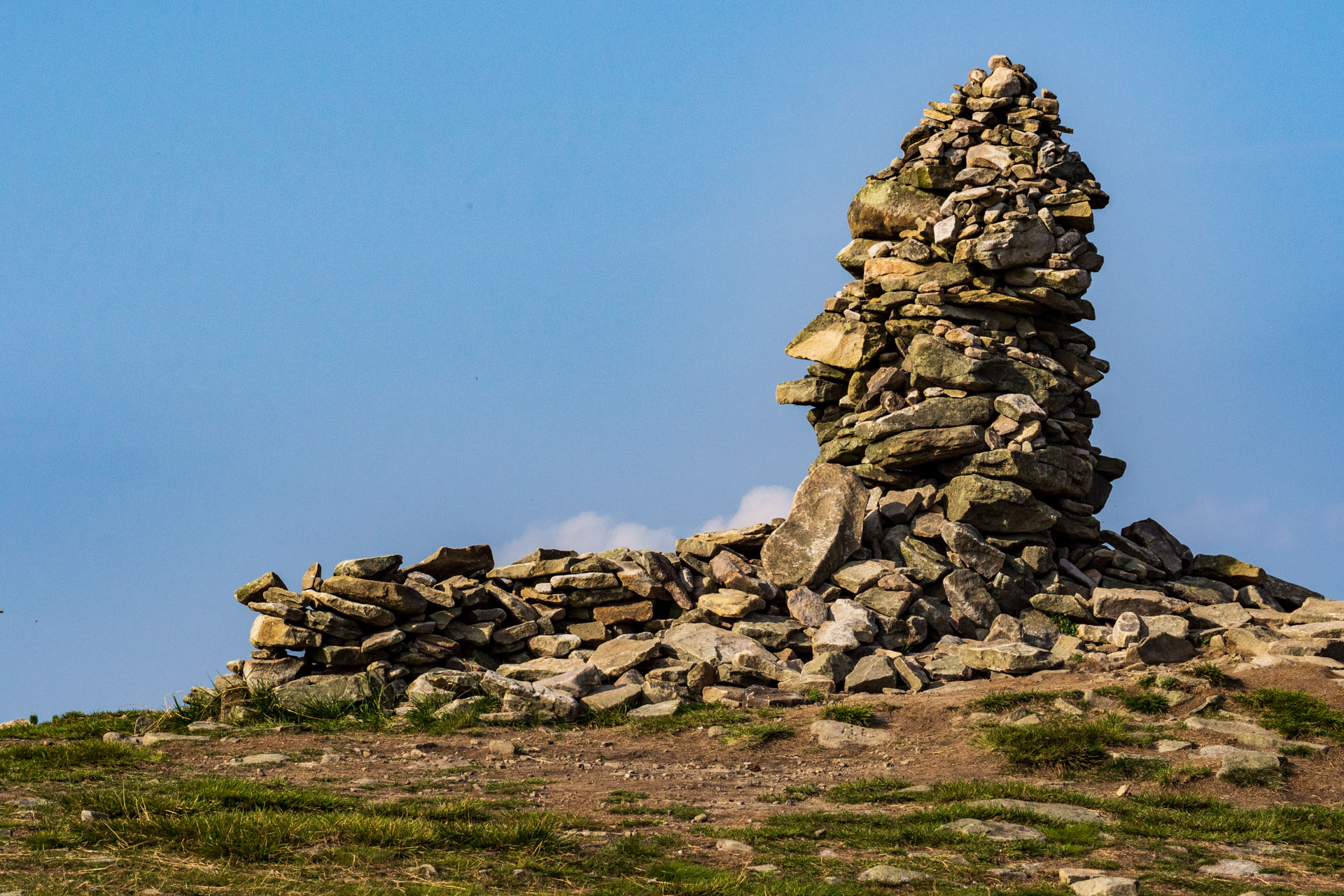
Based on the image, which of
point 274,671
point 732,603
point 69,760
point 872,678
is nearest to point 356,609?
point 274,671

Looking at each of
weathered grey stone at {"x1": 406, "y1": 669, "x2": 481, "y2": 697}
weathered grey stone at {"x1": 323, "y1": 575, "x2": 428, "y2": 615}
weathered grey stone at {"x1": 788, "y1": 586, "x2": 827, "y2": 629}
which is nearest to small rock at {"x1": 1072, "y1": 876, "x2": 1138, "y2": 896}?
weathered grey stone at {"x1": 406, "y1": 669, "x2": 481, "y2": 697}

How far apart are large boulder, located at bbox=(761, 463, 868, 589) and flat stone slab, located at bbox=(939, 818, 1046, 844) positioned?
718cm

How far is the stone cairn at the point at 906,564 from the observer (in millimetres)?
13789

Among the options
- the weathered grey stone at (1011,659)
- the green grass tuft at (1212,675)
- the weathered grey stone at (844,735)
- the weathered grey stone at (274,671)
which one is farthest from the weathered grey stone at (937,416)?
the weathered grey stone at (274,671)

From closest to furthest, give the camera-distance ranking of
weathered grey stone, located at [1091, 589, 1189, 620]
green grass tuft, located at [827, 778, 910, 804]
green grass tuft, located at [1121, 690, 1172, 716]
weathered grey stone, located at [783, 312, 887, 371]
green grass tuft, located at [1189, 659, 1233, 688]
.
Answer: green grass tuft, located at [827, 778, 910, 804] < green grass tuft, located at [1121, 690, 1172, 716] < green grass tuft, located at [1189, 659, 1233, 688] < weathered grey stone, located at [1091, 589, 1189, 620] < weathered grey stone, located at [783, 312, 887, 371]

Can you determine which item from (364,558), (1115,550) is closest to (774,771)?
(364,558)

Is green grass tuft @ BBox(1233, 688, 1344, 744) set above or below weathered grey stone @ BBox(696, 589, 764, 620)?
below

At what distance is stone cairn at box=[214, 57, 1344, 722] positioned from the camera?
45.2 ft

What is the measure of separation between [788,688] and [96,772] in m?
7.24

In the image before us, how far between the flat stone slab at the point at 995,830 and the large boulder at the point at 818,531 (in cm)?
718

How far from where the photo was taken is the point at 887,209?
1936 cm

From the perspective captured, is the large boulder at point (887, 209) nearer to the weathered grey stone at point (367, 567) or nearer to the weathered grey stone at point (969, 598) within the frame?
the weathered grey stone at point (969, 598)

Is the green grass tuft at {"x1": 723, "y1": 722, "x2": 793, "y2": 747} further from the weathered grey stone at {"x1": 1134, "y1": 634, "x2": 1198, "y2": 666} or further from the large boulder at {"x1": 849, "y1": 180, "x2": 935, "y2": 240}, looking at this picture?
the large boulder at {"x1": 849, "y1": 180, "x2": 935, "y2": 240}

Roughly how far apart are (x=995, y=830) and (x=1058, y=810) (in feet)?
3.00
